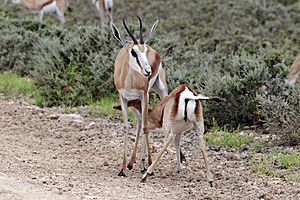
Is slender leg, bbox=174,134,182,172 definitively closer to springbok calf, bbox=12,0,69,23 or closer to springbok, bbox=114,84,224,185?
springbok, bbox=114,84,224,185

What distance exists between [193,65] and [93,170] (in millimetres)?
5462

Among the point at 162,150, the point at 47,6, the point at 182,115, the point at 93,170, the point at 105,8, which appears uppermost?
the point at 47,6

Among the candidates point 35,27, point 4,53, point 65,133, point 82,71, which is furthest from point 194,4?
point 65,133

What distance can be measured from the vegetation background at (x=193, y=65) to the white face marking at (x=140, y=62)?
2.14 m

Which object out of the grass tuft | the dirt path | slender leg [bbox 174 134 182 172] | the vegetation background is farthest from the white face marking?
the grass tuft

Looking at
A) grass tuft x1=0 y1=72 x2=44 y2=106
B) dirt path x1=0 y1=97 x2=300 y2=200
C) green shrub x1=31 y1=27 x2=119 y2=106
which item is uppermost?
green shrub x1=31 y1=27 x2=119 y2=106

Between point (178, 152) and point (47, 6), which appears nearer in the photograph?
point (178, 152)

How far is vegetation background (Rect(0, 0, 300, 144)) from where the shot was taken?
32.4ft

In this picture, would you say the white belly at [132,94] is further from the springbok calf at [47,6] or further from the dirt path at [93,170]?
the springbok calf at [47,6]

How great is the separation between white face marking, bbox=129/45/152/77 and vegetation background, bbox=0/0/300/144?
214cm

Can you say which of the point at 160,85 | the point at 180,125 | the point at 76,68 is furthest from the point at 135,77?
the point at 76,68

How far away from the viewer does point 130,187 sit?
6.95m

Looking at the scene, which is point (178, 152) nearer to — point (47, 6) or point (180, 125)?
point (180, 125)

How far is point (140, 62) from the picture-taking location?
24.4 feet
